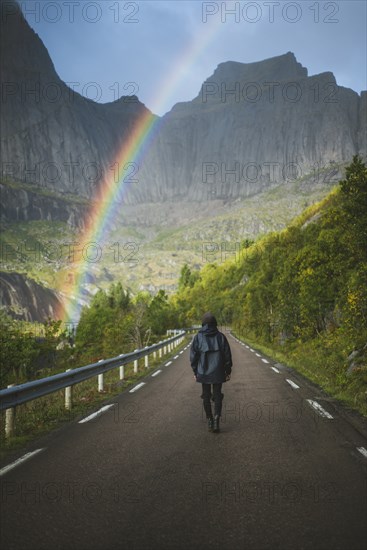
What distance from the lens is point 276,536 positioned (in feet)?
10.2

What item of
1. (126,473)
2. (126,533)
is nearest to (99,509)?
(126,533)

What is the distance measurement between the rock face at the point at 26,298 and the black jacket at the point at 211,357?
397 feet

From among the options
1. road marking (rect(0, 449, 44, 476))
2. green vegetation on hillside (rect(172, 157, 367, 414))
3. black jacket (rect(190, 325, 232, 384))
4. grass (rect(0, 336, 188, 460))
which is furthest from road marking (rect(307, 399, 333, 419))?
road marking (rect(0, 449, 44, 476))

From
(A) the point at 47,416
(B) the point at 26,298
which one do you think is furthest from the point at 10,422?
(B) the point at 26,298

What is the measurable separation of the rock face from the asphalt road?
4776 inches

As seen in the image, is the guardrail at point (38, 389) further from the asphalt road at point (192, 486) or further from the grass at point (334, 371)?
the grass at point (334, 371)

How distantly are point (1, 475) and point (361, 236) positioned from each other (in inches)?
486

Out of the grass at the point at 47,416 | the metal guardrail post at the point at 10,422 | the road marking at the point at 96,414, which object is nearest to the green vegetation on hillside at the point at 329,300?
the road marking at the point at 96,414

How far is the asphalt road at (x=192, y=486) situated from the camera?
10.4ft

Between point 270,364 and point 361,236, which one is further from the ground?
point 361,236

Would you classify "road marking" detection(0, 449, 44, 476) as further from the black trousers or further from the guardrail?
the black trousers

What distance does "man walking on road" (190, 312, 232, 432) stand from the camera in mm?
6781

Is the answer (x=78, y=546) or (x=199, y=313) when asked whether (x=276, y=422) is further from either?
(x=199, y=313)

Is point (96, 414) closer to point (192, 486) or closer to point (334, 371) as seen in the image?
point (192, 486)
